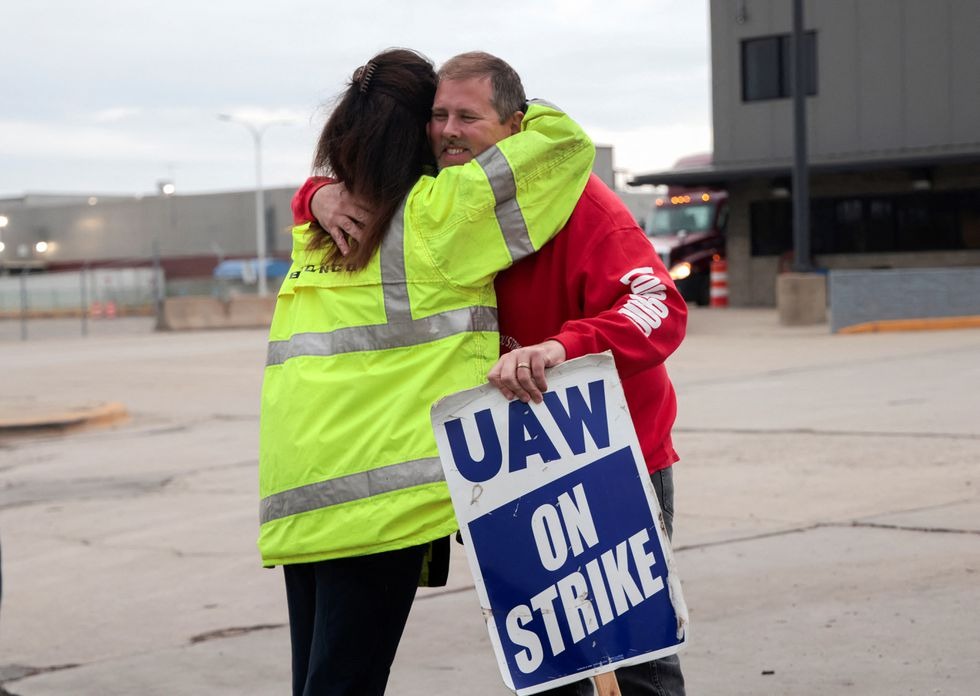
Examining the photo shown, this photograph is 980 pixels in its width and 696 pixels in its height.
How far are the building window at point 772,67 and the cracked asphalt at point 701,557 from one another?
58.7ft

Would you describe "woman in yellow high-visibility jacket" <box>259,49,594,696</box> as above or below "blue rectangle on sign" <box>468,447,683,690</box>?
above

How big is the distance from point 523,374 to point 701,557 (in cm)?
380

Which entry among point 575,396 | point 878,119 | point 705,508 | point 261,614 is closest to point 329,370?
point 575,396

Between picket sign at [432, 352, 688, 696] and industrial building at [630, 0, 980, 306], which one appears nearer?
picket sign at [432, 352, 688, 696]

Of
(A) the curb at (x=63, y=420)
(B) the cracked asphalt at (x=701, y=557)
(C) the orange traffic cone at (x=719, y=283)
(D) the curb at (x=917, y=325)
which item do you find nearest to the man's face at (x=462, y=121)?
(B) the cracked asphalt at (x=701, y=557)

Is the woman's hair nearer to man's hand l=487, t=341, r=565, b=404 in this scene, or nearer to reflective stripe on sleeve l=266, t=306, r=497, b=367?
reflective stripe on sleeve l=266, t=306, r=497, b=367

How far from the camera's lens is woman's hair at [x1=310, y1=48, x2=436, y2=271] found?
2760 millimetres

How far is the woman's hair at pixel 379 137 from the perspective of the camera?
2.76 m

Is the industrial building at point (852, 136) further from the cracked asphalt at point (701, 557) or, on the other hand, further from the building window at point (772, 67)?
the cracked asphalt at point (701, 557)

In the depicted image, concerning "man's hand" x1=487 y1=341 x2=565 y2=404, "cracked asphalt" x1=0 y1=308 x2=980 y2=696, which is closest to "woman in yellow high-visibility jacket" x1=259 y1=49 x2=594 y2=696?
"man's hand" x1=487 y1=341 x2=565 y2=404

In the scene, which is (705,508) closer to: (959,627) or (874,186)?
(959,627)

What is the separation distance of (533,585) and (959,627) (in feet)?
8.50

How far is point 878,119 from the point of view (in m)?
29.5

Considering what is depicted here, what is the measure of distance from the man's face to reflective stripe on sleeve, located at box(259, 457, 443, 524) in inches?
24.4
